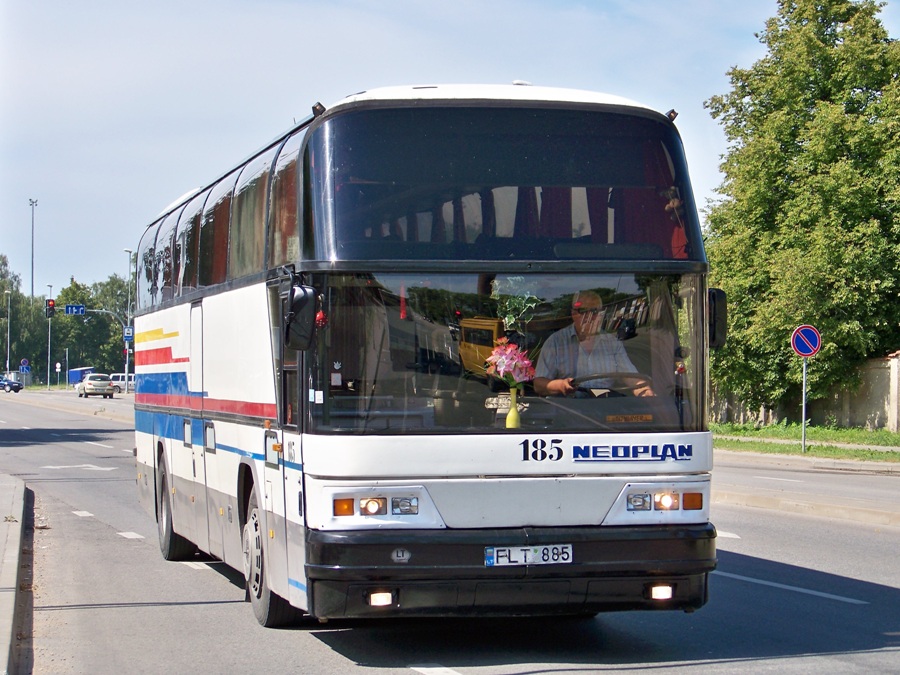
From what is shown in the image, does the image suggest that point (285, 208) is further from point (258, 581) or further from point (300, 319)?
point (258, 581)

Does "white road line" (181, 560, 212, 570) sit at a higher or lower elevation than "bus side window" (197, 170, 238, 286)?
lower

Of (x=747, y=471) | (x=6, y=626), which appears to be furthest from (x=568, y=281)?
(x=747, y=471)

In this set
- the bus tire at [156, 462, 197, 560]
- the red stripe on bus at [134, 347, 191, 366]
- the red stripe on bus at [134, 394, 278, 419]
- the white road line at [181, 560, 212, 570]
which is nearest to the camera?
the red stripe on bus at [134, 394, 278, 419]

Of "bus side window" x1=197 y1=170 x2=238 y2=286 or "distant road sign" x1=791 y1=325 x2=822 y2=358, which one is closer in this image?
"bus side window" x1=197 y1=170 x2=238 y2=286

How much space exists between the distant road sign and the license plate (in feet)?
72.1

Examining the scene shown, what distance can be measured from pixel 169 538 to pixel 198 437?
209 centimetres

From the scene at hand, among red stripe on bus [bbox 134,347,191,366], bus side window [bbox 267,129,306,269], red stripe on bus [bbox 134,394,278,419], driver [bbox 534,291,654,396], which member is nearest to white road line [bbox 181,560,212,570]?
red stripe on bus [bbox 134,394,278,419]

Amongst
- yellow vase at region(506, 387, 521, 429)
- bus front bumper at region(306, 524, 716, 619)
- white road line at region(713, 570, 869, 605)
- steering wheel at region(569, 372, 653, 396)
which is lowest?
white road line at region(713, 570, 869, 605)

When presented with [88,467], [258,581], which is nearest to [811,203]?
[88,467]

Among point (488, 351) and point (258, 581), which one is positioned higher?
point (488, 351)

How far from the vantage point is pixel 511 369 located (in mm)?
7578

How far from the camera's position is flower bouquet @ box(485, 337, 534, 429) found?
758 cm

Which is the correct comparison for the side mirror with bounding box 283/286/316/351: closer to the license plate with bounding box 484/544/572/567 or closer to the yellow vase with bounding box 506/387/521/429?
the yellow vase with bounding box 506/387/521/429

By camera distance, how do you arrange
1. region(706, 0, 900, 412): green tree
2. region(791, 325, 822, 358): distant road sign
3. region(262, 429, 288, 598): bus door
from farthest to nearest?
region(706, 0, 900, 412): green tree < region(791, 325, 822, 358): distant road sign < region(262, 429, 288, 598): bus door
